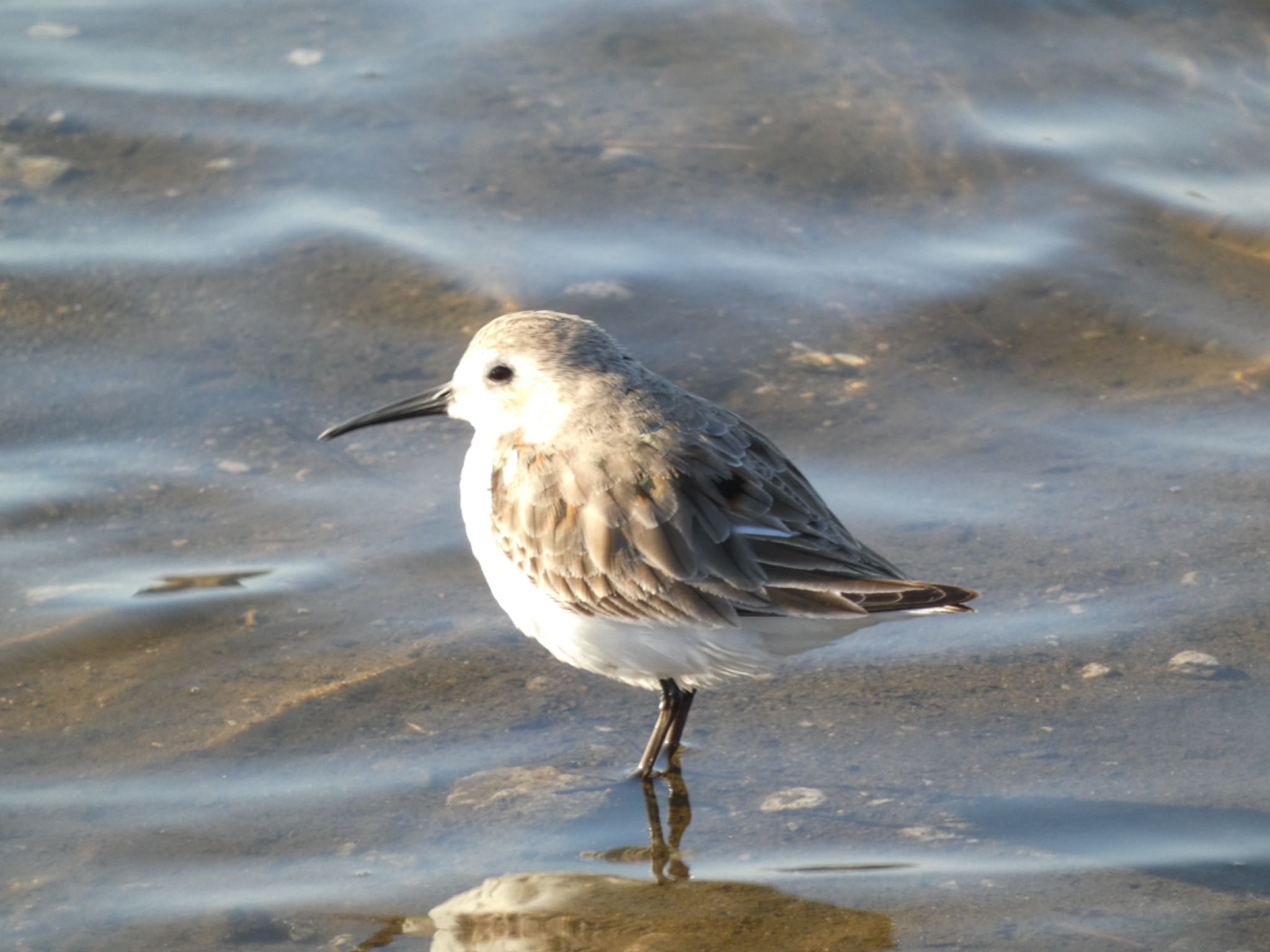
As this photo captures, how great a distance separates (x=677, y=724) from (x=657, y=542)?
2.42 ft

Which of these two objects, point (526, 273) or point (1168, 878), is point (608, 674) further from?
point (526, 273)

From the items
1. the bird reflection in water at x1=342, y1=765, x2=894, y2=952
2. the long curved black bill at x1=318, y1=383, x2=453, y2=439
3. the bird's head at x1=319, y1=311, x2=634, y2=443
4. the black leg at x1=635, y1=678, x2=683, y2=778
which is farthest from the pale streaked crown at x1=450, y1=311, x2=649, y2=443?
the bird reflection in water at x1=342, y1=765, x2=894, y2=952

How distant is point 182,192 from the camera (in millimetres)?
9344

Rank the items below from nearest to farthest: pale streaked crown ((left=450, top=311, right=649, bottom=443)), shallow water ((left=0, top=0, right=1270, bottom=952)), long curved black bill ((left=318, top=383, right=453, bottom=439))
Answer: shallow water ((left=0, top=0, right=1270, bottom=952))
pale streaked crown ((left=450, top=311, right=649, bottom=443))
long curved black bill ((left=318, top=383, right=453, bottom=439))

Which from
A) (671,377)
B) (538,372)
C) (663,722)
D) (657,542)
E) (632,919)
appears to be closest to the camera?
(632,919)

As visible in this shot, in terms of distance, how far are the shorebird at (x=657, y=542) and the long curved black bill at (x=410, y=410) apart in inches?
20.2

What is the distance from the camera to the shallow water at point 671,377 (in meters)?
5.18

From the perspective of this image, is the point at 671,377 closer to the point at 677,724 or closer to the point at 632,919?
the point at 677,724

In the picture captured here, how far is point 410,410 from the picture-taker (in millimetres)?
6344

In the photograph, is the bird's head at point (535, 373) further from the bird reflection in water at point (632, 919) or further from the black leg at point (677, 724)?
the bird reflection in water at point (632, 919)

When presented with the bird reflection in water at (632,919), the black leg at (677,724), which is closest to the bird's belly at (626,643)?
the black leg at (677,724)

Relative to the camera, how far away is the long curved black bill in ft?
20.6

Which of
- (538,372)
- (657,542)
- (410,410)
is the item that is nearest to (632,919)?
(657,542)

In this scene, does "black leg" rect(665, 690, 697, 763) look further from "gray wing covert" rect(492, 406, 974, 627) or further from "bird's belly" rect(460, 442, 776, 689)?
"gray wing covert" rect(492, 406, 974, 627)
